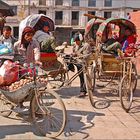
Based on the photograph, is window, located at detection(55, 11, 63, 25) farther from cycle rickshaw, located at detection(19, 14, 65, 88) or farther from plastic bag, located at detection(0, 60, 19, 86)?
plastic bag, located at detection(0, 60, 19, 86)

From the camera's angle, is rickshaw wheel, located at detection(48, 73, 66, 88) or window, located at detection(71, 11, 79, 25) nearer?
rickshaw wheel, located at detection(48, 73, 66, 88)

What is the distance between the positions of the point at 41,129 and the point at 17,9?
51.7 m

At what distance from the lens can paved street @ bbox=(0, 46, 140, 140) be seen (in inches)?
244

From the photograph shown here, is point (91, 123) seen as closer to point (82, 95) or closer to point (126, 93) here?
point (126, 93)

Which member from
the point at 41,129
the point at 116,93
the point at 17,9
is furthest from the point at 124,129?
the point at 17,9

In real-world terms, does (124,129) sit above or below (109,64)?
below

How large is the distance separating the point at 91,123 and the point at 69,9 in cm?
5067

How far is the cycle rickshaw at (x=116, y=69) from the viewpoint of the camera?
7844 mm

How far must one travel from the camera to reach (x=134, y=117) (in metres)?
7.50

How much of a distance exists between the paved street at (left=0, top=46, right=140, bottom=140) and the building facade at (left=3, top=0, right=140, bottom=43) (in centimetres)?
4579

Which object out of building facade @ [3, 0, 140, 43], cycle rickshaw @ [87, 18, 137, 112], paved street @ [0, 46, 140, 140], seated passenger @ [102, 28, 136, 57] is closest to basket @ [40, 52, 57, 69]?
cycle rickshaw @ [87, 18, 137, 112]

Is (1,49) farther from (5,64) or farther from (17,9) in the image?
(17,9)

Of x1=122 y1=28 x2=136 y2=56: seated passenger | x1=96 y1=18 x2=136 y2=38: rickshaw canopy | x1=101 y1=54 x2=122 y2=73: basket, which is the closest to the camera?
x1=101 y1=54 x2=122 y2=73: basket

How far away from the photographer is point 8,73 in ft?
20.4
